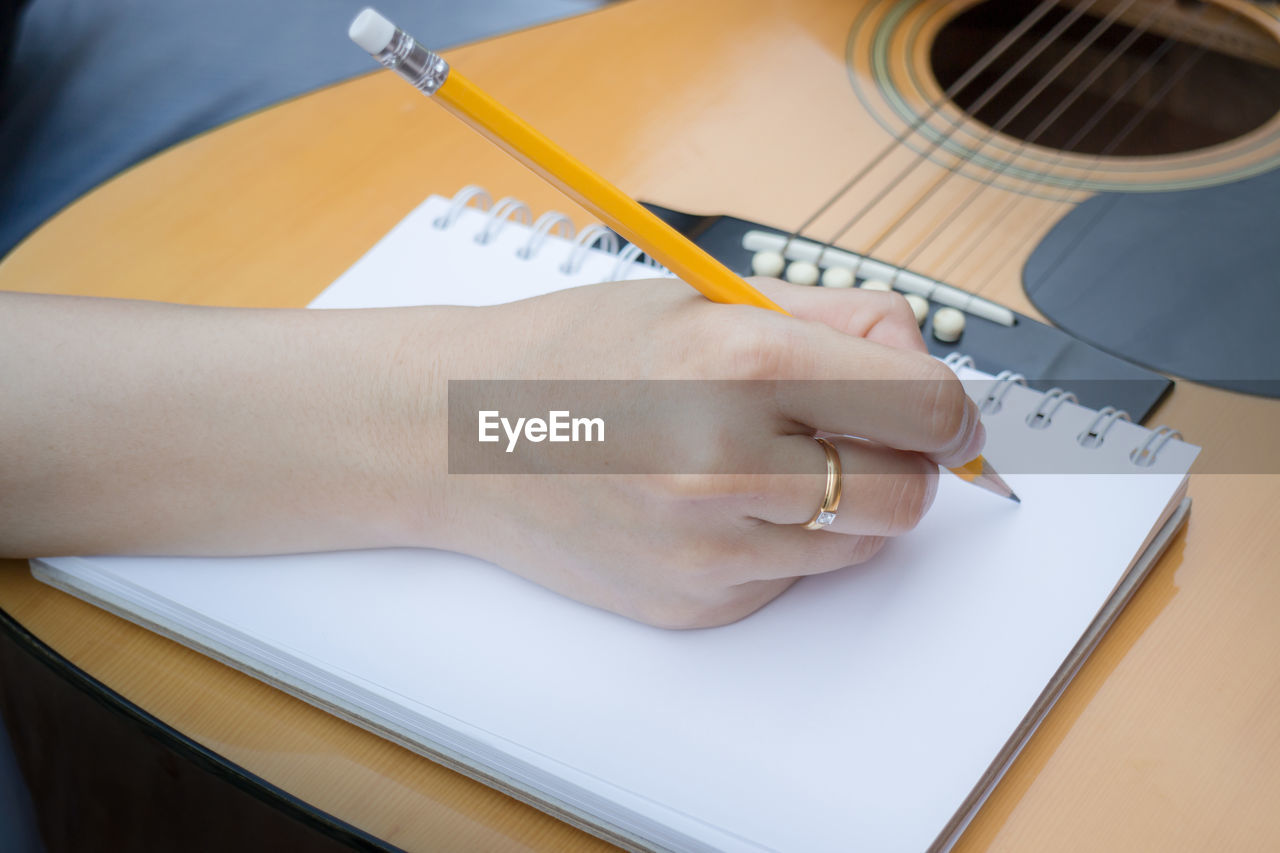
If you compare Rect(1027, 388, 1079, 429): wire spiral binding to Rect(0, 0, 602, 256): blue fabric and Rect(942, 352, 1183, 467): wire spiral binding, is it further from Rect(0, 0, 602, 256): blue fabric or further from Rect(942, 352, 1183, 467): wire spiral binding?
Rect(0, 0, 602, 256): blue fabric

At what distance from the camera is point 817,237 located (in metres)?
0.68

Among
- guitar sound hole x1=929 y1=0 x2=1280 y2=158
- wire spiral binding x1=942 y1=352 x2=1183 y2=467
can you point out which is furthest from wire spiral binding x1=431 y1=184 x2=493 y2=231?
guitar sound hole x1=929 y1=0 x2=1280 y2=158

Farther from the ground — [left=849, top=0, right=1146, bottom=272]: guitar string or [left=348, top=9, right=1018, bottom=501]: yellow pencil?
[left=849, top=0, right=1146, bottom=272]: guitar string

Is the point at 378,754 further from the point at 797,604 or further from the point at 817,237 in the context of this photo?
the point at 817,237

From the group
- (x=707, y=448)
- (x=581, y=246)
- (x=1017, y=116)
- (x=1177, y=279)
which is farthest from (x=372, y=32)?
(x=1017, y=116)

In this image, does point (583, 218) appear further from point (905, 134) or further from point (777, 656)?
point (777, 656)

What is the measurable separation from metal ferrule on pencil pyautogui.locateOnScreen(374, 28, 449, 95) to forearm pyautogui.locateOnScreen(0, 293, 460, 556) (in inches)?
6.3

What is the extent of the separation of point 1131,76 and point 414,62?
834mm

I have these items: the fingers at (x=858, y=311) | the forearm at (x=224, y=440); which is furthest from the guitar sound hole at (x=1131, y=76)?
the forearm at (x=224, y=440)

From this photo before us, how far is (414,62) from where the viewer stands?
1.08ft

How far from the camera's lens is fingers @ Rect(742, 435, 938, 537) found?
0.41 metres

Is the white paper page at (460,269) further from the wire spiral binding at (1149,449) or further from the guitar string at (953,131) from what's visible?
the wire spiral binding at (1149,449)

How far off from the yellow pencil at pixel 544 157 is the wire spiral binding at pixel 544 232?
0.18 meters

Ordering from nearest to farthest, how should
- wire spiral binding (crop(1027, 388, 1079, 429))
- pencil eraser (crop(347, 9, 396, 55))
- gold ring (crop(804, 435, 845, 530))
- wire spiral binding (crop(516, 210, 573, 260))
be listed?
1. pencil eraser (crop(347, 9, 396, 55))
2. gold ring (crop(804, 435, 845, 530))
3. wire spiral binding (crop(1027, 388, 1079, 429))
4. wire spiral binding (crop(516, 210, 573, 260))
